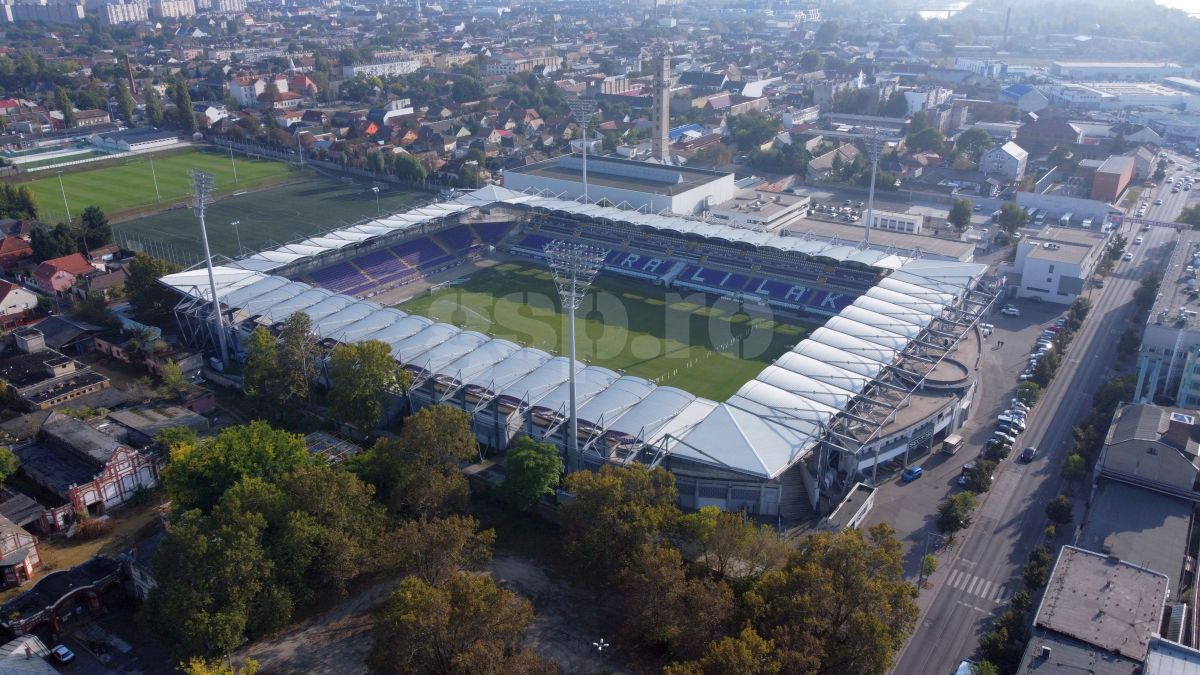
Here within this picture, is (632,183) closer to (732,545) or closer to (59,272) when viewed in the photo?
(59,272)

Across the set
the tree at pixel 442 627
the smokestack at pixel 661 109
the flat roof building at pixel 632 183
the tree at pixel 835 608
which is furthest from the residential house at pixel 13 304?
the smokestack at pixel 661 109

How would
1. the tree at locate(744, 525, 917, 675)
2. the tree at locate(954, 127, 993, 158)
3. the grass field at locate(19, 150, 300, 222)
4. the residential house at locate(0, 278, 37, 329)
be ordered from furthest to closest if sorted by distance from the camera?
the tree at locate(954, 127, 993, 158), the grass field at locate(19, 150, 300, 222), the residential house at locate(0, 278, 37, 329), the tree at locate(744, 525, 917, 675)

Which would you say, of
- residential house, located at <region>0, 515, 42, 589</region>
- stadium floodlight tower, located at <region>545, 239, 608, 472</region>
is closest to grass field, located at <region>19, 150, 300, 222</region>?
residential house, located at <region>0, 515, 42, 589</region>

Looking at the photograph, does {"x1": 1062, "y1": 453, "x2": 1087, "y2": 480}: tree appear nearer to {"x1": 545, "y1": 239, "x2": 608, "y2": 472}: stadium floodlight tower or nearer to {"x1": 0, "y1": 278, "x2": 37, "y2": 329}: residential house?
{"x1": 545, "y1": 239, "x2": 608, "y2": 472}: stadium floodlight tower

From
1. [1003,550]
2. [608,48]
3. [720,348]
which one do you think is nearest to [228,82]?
[608,48]

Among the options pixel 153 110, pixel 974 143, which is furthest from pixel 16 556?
pixel 974 143

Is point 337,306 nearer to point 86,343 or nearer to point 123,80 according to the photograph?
point 86,343
